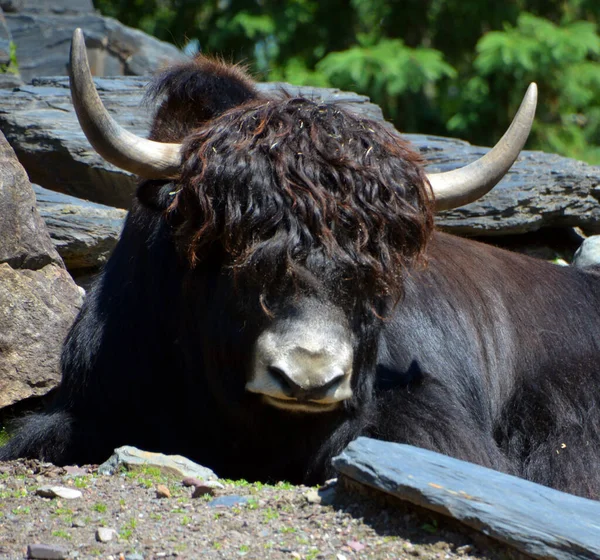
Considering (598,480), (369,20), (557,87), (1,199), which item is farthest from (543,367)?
(369,20)

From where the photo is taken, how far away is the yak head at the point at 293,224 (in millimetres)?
3467

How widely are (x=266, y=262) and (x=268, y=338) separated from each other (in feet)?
1.00

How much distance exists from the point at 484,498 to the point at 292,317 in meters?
1.02

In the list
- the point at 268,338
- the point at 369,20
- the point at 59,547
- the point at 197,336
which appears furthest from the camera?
the point at 369,20

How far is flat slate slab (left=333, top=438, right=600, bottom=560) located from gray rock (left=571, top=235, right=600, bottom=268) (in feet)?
14.4

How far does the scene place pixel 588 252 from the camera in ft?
24.0

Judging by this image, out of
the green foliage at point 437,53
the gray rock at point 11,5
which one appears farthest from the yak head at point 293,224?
the green foliage at point 437,53

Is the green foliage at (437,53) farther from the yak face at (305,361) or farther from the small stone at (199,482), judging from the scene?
the small stone at (199,482)

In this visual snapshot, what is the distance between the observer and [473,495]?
2818 mm

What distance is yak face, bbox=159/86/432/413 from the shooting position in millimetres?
3463

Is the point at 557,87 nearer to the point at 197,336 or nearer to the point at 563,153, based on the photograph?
the point at 563,153

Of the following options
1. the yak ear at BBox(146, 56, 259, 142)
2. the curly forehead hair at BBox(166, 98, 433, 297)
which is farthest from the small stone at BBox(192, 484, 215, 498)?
the yak ear at BBox(146, 56, 259, 142)

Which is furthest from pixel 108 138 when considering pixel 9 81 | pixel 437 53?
pixel 437 53

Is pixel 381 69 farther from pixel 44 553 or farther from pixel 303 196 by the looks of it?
pixel 44 553
